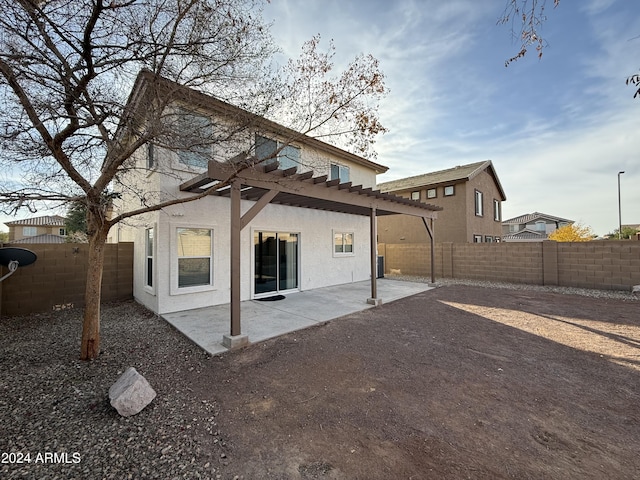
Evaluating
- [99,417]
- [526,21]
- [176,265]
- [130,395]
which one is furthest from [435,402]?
[176,265]

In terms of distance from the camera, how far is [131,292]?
8.17 metres

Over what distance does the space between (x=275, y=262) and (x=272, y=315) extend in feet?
8.35

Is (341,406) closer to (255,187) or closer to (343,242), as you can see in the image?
(255,187)

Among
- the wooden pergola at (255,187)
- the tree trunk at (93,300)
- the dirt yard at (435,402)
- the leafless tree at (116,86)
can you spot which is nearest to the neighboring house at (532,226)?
the wooden pergola at (255,187)

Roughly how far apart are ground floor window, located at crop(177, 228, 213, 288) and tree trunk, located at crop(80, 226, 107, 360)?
2.37 metres

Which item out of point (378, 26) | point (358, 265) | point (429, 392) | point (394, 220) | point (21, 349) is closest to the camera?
point (429, 392)

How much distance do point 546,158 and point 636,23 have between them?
12.2 m

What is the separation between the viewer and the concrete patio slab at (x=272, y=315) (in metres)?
5.10

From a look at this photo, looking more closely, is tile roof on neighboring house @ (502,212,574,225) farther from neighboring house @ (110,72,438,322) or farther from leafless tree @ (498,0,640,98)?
leafless tree @ (498,0,640,98)

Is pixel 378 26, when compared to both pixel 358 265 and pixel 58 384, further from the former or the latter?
pixel 358 265

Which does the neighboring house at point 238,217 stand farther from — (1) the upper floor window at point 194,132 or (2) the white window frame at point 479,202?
(2) the white window frame at point 479,202

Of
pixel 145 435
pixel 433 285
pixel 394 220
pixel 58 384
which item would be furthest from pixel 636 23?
pixel 394 220

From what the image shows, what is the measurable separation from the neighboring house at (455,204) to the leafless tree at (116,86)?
12963 mm

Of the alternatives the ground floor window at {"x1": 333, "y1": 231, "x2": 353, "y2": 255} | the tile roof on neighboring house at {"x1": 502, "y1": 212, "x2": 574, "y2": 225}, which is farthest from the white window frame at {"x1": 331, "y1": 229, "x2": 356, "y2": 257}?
the tile roof on neighboring house at {"x1": 502, "y1": 212, "x2": 574, "y2": 225}
